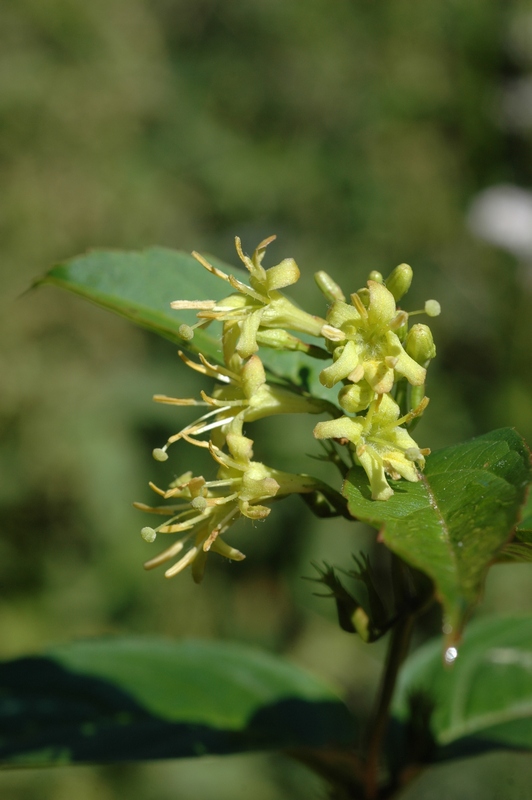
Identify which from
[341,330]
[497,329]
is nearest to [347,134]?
[497,329]

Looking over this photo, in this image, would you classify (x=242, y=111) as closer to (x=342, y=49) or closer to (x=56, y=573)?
(x=342, y=49)

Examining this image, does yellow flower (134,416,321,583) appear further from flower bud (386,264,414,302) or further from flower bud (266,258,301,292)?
flower bud (386,264,414,302)

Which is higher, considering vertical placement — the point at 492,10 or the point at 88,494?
the point at 492,10

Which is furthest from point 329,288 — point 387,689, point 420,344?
point 387,689

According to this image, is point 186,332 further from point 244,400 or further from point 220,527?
point 220,527

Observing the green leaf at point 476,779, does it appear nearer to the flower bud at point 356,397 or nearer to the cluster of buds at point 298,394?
the cluster of buds at point 298,394

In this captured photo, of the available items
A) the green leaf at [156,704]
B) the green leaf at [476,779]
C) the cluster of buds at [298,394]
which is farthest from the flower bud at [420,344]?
the green leaf at [476,779]
